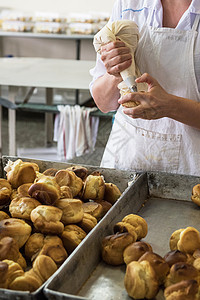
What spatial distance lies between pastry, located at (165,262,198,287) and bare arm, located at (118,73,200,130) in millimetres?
574

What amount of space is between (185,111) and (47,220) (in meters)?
0.63

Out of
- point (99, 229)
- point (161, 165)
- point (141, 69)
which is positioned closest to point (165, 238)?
point (99, 229)

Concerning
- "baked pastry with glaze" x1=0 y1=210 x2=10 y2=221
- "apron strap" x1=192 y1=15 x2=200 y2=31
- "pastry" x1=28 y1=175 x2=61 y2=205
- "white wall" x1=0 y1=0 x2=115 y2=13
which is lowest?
"baked pastry with glaze" x1=0 y1=210 x2=10 y2=221

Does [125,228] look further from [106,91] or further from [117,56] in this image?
[106,91]

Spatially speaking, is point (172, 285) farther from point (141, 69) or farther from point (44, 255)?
point (141, 69)

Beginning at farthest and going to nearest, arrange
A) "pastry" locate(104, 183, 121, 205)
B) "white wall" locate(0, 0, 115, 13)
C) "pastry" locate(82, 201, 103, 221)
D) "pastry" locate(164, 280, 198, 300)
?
"white wall" locate(0, 0, 115, 13) → "pastry" locate(104, 183, 121, 205) → "pastry" locate(82, 201, 103, 221) → "pastry" locate(164, 280, 198, 300)

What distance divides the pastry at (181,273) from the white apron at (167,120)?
685 mm

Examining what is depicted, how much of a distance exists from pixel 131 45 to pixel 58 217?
2.30 ft

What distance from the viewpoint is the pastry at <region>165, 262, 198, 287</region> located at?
2.50 ft

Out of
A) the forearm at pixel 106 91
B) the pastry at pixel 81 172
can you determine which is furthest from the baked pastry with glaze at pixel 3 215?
the forearm at pixel 106 91

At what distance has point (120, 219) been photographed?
1.07 metres

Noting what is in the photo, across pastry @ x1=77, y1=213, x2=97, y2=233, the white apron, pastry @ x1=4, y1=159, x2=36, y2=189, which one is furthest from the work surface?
pastry @ x1=77, y1=213, x2=97, y2=233

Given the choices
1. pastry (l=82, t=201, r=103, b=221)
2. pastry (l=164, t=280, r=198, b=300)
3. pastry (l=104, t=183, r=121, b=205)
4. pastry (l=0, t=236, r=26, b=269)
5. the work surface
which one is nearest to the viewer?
pastry (l=164, t=280, r=198, b=300)

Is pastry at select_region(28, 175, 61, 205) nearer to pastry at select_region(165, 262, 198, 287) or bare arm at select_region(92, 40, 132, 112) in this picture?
pastry at select_region(165, 262, 198, 287)
